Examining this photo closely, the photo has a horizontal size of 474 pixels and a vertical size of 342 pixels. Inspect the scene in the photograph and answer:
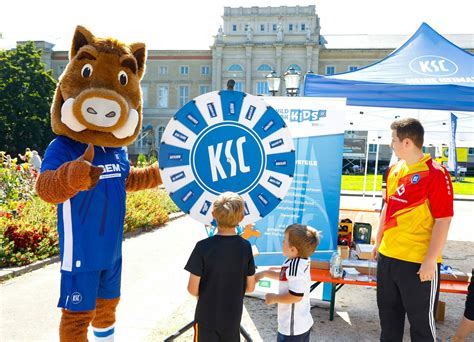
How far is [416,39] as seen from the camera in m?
6.76

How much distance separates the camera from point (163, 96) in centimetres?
5106

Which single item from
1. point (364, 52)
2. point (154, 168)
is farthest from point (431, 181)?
point (364, 52)

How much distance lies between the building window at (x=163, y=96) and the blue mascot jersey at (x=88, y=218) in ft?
Result: 163

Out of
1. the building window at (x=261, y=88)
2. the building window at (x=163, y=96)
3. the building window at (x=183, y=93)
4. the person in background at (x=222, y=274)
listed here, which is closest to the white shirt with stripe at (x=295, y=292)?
the person in background at (x=222, y=274)

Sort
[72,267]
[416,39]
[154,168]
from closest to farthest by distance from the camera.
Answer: [72,267], [154,168], [416,39]

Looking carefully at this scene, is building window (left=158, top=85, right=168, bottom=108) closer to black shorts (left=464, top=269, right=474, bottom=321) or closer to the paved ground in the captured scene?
the paved ground

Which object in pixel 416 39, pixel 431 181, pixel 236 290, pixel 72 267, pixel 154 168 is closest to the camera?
pixel 236 290

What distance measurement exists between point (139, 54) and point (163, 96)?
49.6 metres

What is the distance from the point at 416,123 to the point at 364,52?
48.5m

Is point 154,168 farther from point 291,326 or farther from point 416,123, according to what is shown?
point 416,123

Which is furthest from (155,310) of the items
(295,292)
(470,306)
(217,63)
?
(217,63)

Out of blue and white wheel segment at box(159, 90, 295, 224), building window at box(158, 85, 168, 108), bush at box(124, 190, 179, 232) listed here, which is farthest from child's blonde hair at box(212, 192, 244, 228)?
building window at box(158, 85, 168, 108)

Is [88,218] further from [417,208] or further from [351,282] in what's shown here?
[351,282]

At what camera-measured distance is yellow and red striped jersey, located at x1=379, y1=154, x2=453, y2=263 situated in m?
2.75
